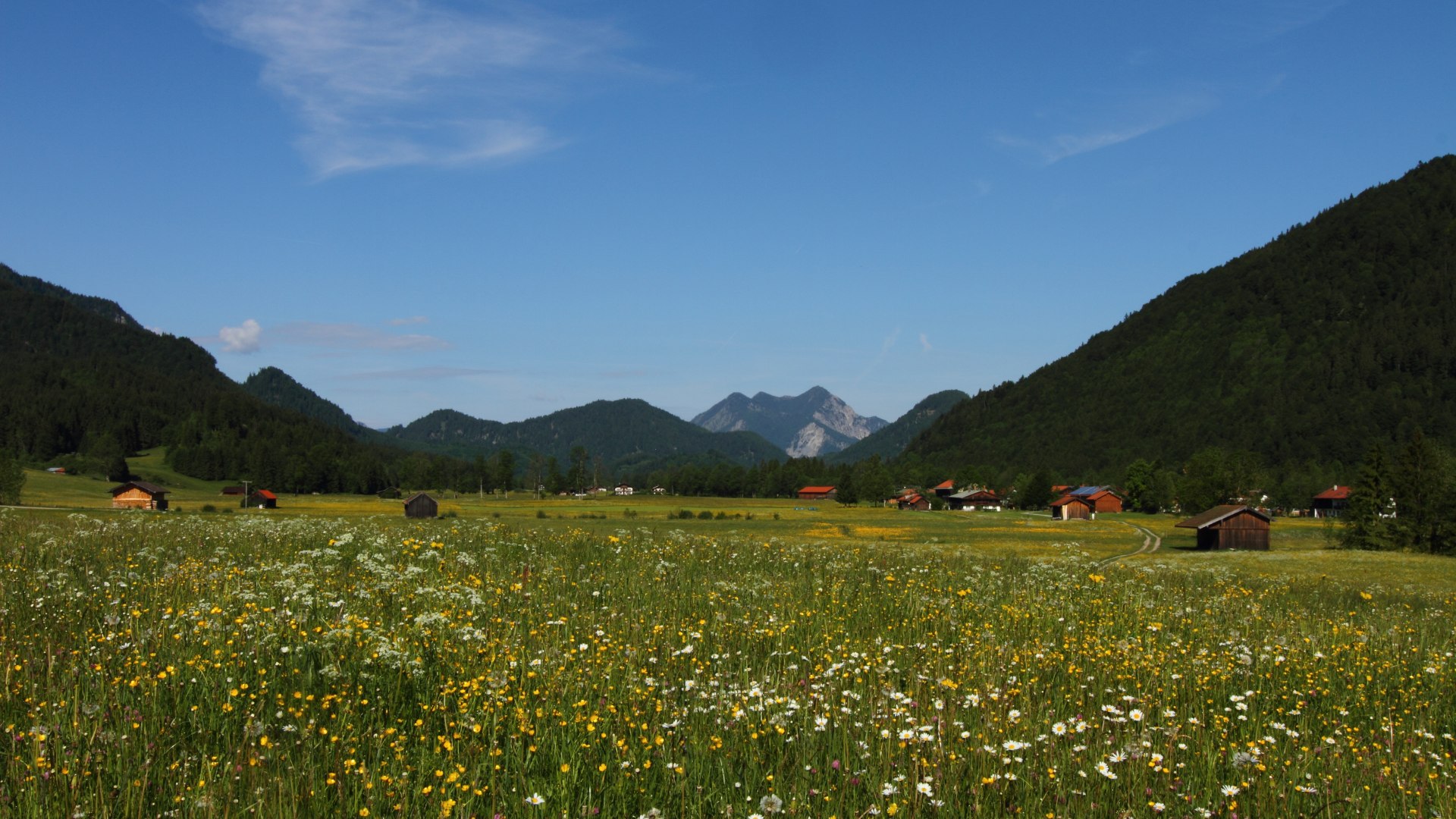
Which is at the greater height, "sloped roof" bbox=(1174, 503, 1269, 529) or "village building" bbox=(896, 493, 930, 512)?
"sloped roof" bbox=(1174, 503, 1269, 529)

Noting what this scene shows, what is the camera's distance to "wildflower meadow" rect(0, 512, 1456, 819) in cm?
533

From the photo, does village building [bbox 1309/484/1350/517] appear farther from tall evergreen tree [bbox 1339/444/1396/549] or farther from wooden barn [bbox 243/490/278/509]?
wooden barn [bbox 243/490/278/509]

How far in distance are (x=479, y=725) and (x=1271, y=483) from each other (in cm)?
19056

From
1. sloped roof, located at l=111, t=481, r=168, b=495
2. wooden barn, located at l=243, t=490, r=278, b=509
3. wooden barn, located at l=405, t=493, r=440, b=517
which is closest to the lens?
wooden barn, located at l=405, t=493, r=440, b=517

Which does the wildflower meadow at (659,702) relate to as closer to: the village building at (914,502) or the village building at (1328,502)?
the village building at (1328,502)

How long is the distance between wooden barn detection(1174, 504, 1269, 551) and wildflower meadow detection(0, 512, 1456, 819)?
7420 cm

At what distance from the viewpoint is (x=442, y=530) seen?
19.7 metres

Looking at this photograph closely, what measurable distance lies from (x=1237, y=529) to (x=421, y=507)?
88.2 m

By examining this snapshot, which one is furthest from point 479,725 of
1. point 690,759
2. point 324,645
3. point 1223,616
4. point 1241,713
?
point 1223,616

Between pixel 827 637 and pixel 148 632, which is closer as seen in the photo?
pixel 148 632

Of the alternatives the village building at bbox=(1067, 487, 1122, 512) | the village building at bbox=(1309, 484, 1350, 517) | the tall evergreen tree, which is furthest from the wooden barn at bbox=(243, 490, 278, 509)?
the village building at bbox=(1309, 484, 1350, 517)

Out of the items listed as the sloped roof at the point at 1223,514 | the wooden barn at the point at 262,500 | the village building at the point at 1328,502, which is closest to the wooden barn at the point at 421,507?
the wooden barn at the point at 262,500

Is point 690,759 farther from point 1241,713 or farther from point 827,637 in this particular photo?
point 1241,713

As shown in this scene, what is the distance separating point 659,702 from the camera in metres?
6.79
